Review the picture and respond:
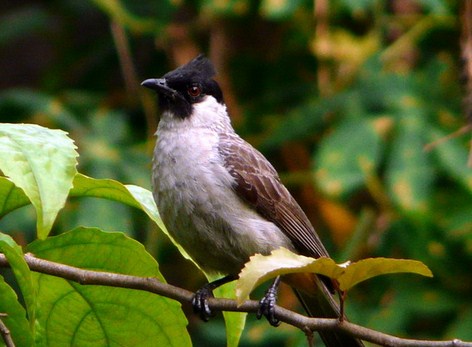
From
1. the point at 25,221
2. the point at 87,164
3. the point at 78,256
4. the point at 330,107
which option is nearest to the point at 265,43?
the point at 330,107

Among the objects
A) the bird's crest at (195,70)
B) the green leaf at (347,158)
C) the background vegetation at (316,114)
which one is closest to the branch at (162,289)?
the bird's crest at (195,70)

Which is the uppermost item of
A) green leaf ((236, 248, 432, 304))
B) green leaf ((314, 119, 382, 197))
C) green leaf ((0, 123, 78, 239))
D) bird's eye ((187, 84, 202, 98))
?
green leaf ((0, 123, 78, 239))

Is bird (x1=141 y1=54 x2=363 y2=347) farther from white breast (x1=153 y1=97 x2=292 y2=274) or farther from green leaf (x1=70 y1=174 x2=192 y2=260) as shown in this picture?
green leaf (x1=70 y1=174 x2=192 y2=260)

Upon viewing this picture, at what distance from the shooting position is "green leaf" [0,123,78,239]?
1.78 meters

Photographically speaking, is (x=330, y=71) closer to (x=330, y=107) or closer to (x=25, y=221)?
(x=330, y=107)

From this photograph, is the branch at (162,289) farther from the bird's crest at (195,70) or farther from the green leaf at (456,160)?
the green leaf at (456,160)

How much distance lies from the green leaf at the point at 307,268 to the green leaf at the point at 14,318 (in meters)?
0.49

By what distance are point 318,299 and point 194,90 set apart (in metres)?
0.91

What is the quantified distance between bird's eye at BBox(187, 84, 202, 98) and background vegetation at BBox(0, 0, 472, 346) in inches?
43.2

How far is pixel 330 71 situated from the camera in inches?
217

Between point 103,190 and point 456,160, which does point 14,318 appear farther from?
point 456,160

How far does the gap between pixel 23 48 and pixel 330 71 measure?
2.73m

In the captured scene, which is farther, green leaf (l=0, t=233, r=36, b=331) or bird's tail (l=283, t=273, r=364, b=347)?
bird's tail (l=283, t=273, r=364, b=347)

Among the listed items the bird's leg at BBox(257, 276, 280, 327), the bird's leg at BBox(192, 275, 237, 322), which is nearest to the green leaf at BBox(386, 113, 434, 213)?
the bird's leg at BBox(257, 276, 280, 327)
